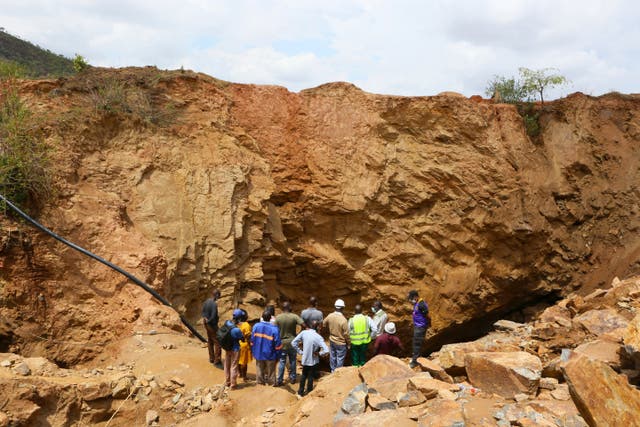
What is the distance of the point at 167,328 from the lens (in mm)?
7664

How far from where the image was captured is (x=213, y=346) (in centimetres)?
706

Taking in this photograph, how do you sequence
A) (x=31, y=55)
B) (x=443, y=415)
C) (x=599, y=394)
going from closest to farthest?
(x=599, y=394), (x=443, y=415), (x=31, y=55)

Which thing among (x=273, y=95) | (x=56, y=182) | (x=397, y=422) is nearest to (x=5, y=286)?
(x=56, y=182)

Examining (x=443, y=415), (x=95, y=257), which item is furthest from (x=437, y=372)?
(x=95, y=257)

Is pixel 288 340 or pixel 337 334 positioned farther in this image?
pixel 337 334

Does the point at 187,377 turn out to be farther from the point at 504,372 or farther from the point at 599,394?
the point at 599,394

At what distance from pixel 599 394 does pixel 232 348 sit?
4.22 metres

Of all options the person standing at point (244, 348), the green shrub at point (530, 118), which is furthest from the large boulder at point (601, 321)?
the green shrub at point (530, 118)

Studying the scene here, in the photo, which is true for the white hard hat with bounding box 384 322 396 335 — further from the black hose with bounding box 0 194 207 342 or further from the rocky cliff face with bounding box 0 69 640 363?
the rocky cliff face with bounding box 0 69 640 363

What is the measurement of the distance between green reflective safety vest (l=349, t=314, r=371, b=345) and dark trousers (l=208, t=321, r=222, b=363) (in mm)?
1990

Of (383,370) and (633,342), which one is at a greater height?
(633,342)

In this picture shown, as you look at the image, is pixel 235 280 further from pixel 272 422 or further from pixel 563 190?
pixel 563 190

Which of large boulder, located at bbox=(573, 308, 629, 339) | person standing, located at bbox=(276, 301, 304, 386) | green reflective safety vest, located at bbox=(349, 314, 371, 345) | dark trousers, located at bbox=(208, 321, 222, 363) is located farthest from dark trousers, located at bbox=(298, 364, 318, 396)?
large boulder, located at bbox=(573, 308, 629, 339)

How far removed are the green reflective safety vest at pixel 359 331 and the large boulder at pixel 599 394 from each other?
3373mm
